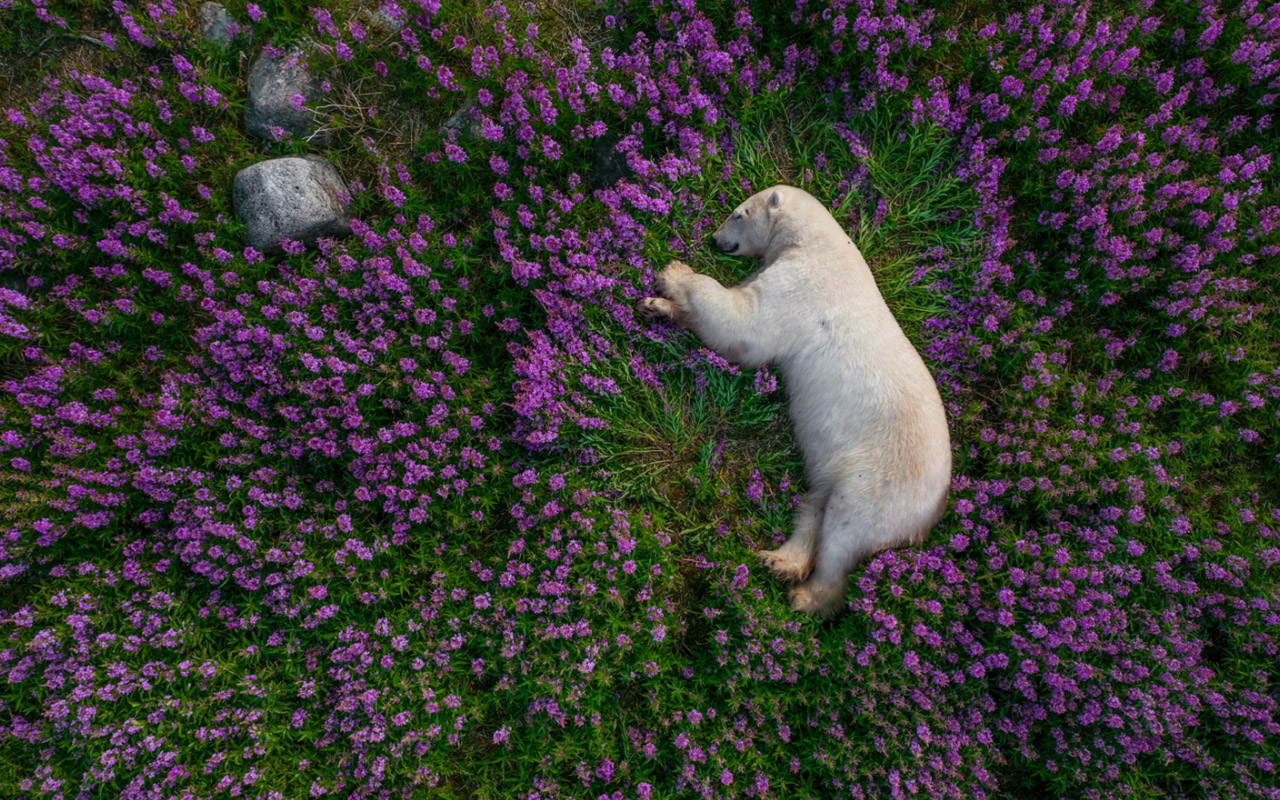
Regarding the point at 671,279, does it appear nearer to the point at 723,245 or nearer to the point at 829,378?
the point at 723,245

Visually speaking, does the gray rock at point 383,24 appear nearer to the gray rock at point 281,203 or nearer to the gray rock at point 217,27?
the gray rock at point 217,27

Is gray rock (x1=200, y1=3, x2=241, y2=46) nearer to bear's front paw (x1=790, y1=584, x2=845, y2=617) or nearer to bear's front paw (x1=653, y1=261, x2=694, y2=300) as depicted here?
bear's front paw (x1=653, y1=261, x2=694, y2=300)

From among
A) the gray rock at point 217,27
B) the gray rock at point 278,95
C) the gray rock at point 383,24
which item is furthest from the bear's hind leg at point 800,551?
the gray rock at point 217,27

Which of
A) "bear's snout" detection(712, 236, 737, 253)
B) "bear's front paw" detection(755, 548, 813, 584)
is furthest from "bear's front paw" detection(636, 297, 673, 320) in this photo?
"bear's front paw" detection(755, 548, 813, 584)

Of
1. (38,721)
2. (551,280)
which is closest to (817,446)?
(551,280)

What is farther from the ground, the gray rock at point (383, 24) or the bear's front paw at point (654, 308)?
the gray rock at point (383, 24)
